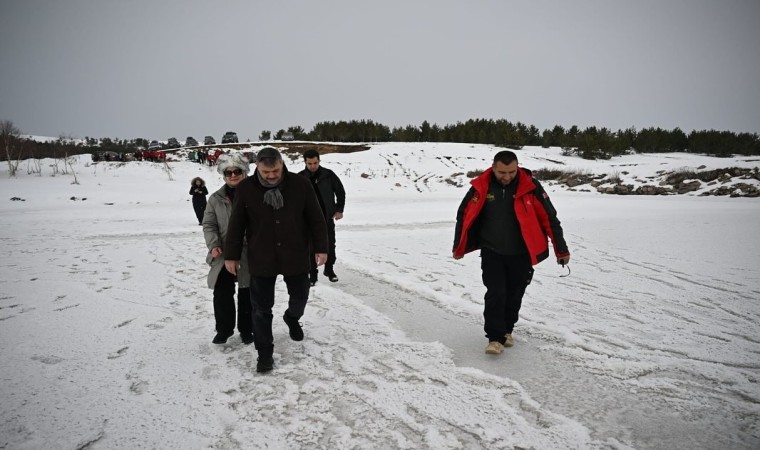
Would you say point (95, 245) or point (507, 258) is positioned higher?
point (507, 258)

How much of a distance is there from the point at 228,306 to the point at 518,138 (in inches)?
1734

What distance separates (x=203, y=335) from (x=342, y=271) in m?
2.81

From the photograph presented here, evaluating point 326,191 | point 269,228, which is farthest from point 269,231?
point 326,191

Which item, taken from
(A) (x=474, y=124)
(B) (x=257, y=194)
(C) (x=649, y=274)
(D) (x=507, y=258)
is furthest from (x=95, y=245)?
(A) (x=474, y=124)

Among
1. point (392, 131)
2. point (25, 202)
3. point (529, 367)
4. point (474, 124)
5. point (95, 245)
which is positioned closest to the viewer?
point (529, 367)

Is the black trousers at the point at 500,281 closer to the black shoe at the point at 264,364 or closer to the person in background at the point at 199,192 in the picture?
the black shoe at the point at 264,364

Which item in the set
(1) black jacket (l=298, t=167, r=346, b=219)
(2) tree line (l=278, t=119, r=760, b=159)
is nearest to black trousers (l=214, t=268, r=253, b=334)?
(1) black jacket (l=298, t=167, r=346, b=219)

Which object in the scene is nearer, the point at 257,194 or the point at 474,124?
the point at 257,194

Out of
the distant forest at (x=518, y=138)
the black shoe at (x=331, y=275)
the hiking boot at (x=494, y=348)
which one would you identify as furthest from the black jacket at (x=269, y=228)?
the distant forest at (x=518, y=138)

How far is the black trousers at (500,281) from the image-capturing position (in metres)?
3.42

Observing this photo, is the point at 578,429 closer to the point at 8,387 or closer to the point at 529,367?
the point at 529,367

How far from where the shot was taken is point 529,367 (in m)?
3.23

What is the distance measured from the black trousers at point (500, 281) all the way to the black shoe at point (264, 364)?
1996 mm

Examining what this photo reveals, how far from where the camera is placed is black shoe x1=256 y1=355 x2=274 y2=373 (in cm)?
310
